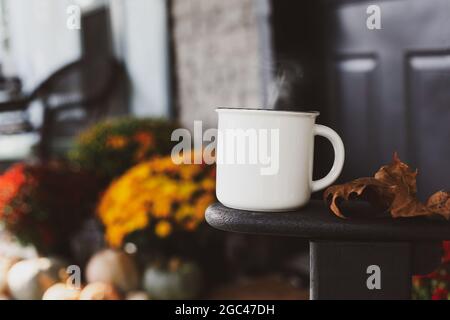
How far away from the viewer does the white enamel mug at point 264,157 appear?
832mm

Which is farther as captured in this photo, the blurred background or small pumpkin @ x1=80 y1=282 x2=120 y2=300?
the blurred background

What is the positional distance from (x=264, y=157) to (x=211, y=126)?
85.6 inches

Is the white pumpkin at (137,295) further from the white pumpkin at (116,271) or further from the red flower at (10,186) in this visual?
the red flower at (10,186)

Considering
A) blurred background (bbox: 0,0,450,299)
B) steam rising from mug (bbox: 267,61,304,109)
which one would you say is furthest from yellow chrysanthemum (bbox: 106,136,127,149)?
steam rising from mug (bbox: 267,61,304,109)

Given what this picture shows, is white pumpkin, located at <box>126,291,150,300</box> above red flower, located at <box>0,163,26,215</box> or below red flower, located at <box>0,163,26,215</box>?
below

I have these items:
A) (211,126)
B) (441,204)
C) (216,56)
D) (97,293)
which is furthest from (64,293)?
(216,56)

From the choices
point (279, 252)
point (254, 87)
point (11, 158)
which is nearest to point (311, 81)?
point (254, 87)

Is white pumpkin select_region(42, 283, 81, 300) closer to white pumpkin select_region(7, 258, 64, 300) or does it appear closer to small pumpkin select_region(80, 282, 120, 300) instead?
small pumpkin select_region(80, 282, 120, 300)

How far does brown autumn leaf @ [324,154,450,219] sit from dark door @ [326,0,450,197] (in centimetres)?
115

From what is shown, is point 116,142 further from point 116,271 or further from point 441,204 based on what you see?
point 441,204

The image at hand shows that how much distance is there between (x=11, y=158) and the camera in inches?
153

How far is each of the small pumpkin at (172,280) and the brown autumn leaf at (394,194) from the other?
1389 mm

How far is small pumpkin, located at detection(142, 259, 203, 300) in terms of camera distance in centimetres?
216

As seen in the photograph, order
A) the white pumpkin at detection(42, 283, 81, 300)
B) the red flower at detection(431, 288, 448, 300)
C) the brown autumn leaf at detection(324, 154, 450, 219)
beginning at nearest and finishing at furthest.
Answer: the brown autumn leaf at detection(324, 154, 450, 219) → the red flower at detection(431, 288, 448, 300) → the white pumpkin at detection(42, 283, 81, 300)
